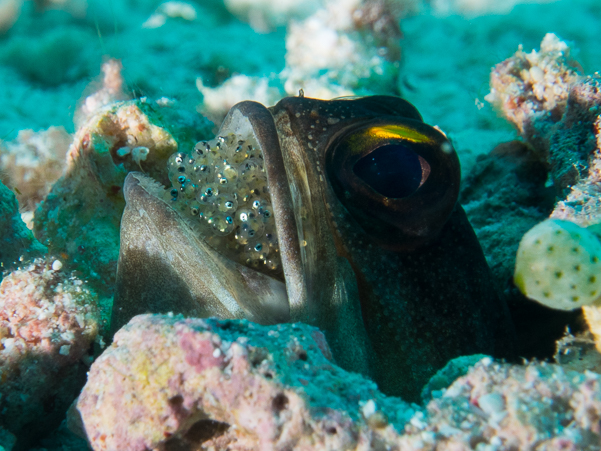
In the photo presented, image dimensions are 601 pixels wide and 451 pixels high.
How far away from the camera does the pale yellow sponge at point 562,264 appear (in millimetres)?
1510

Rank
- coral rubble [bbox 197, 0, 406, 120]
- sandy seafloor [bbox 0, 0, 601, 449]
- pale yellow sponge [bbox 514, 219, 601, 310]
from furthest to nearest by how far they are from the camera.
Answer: sandy seafloor [bbox 0, 0, 601, 449], coral rubble [bbox 197, 0, 406, 120], pale yellow sponge [bbox 514, 219, 601, 310]

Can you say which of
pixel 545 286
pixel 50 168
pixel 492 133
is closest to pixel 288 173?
pixel 545 286

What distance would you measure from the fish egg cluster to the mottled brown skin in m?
0.13

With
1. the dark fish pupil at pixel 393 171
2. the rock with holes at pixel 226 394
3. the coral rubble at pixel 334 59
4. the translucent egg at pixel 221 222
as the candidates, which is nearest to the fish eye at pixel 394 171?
the dark fish pupil at pixel 393 171

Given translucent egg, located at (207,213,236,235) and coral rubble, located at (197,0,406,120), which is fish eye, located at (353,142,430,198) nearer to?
translucent egg, located at (207,213,236,235)

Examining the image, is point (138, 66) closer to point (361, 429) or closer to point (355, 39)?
point (355, 39)

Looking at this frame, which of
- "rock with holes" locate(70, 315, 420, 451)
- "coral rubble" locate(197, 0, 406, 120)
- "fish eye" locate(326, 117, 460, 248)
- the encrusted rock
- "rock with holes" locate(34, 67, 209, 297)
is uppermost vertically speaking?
"coral rubble" locate(197, 0, 406, 120)

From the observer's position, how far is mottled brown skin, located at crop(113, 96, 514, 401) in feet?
6.10

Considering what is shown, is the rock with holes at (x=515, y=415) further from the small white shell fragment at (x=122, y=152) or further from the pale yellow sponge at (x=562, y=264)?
the small white shell fragment at (x=122, y=152)

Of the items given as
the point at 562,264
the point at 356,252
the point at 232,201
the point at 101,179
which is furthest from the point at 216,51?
the point at 562,264

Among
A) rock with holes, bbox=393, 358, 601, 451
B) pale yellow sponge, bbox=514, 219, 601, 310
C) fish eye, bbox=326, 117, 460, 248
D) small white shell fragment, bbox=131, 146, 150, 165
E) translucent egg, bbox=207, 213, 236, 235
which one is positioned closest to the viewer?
rock with holes, bbox=393, 358, 601, 451

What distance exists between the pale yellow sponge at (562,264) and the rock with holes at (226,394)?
2.60 feet

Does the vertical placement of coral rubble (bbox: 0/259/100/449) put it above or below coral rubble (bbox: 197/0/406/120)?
below

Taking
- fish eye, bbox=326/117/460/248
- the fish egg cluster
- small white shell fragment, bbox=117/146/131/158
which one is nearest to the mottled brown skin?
fish eye, bbox=326/117/460/248
